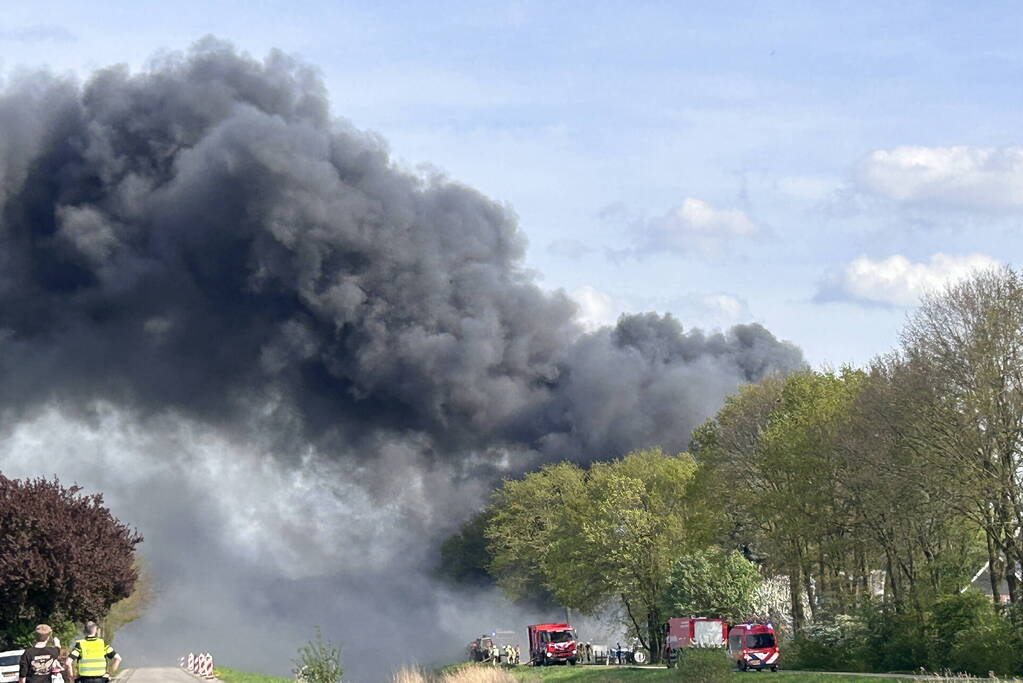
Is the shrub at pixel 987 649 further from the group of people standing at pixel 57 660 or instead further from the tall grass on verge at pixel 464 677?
the group of people standing at pixel 57 660

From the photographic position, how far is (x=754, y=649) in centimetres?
5444

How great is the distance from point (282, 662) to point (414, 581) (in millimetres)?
16497

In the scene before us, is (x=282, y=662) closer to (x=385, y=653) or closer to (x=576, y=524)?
(x=385, y=653)

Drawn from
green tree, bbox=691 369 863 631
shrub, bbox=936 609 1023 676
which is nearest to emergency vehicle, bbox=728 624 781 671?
green tree, bbox=691 369 863 631

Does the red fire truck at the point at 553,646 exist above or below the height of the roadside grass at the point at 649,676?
above

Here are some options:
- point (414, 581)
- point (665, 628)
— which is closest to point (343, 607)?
point (414, 581)

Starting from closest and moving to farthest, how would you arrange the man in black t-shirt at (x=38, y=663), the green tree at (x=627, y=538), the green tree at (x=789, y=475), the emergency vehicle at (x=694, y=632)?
the man in black t-shirt at (x=38, y=663)
the green tree at (x=789, y=475)
the emergency vehicle at (x=694, y=632)
the green tree at (x=627, y=538)

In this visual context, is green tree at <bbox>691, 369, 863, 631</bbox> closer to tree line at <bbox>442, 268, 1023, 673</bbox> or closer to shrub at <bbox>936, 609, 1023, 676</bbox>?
tree line at <bbox>442, 268, 1023, 673</bbox>

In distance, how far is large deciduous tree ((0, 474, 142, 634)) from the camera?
4656 centimetres

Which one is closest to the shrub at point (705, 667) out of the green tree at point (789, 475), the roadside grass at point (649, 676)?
the roadside grass at point (649, 676)

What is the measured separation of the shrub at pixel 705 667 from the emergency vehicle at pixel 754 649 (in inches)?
477

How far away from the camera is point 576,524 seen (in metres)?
80.9

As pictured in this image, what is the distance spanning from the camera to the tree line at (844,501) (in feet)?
148

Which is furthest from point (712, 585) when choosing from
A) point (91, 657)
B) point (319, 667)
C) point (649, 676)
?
point (91, 657)
